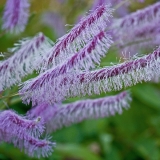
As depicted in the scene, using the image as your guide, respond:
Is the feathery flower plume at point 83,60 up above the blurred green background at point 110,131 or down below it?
below

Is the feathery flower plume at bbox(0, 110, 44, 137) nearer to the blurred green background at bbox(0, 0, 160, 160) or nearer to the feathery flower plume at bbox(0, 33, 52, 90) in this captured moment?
the feathery flower plume at bbox(0, 33, 52, 90)

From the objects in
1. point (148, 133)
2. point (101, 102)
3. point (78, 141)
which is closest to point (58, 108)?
point (101, 102)

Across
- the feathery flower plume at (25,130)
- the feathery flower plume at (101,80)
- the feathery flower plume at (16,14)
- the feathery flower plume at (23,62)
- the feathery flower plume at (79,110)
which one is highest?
the feathery flower plume at (16,14)

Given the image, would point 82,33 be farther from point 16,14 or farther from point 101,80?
point 16,14

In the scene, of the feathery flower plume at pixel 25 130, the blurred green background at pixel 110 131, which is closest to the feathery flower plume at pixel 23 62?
the feathery flower plume at pixel 25 130

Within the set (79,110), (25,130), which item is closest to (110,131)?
(79,110)

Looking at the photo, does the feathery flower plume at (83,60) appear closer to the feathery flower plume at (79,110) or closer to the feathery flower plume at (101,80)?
the feathery flower plume at (101,80)

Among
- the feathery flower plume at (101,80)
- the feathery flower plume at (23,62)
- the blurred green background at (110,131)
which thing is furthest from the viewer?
the blurred green background at (110,131)

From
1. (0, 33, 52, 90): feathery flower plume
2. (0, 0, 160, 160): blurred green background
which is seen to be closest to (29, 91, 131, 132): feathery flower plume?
(0, 33, 52, 90): feathery flower plume
